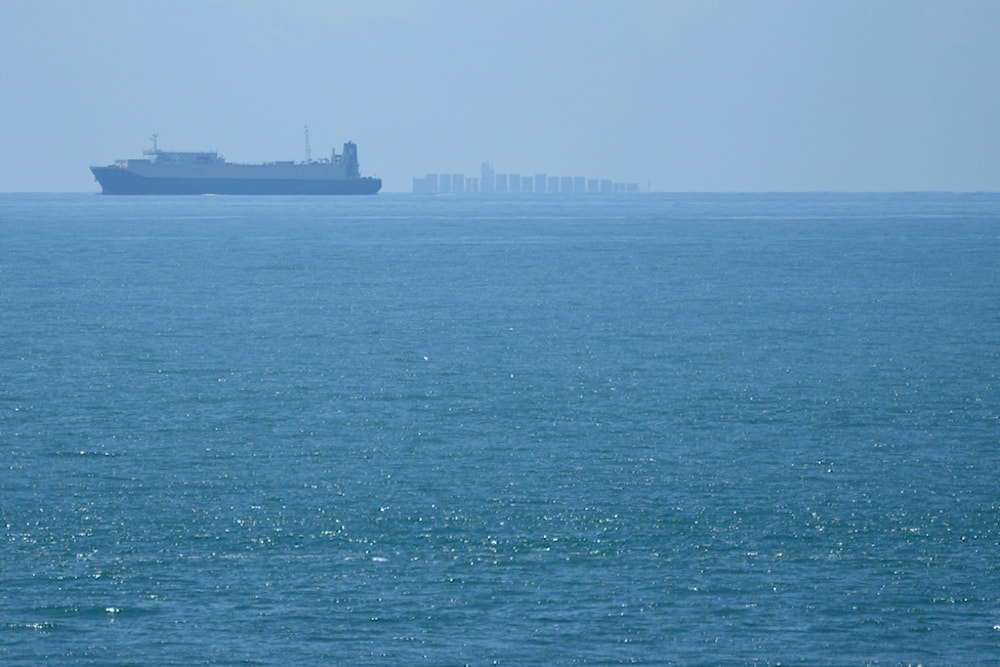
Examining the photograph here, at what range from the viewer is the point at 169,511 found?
22.2m

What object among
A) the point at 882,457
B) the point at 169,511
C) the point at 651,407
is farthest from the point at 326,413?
the point at 882,457

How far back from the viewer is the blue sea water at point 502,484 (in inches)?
676

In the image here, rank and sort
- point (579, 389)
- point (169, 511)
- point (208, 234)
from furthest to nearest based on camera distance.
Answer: point (208, 234), point (579, 389), point (169, 511)

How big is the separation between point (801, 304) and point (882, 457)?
2909 cm

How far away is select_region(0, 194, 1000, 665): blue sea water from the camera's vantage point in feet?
56.3

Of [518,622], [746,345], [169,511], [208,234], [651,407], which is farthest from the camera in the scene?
[208,234]

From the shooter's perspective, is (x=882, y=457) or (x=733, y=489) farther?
(x=882, y=457)

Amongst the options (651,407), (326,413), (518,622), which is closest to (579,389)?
(651,407)

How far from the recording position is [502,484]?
23.8m

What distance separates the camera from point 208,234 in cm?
11581

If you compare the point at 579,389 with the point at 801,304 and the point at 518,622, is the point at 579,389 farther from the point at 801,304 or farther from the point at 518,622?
the point at 801,304

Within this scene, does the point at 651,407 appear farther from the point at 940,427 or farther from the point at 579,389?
the point at 940,427

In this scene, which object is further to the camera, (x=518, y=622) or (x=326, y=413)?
(x=326, y=413)

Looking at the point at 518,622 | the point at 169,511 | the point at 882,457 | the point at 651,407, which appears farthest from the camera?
the point at 651,407
